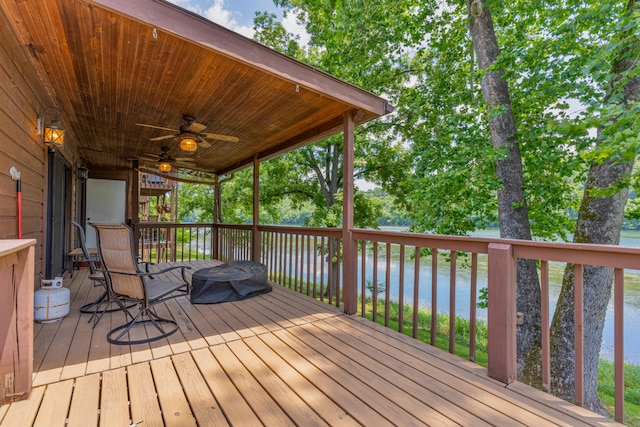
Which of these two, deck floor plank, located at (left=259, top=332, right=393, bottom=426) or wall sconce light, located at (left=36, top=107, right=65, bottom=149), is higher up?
wall sconce light, located at (left=36, top=107, right=65, bottom=149)

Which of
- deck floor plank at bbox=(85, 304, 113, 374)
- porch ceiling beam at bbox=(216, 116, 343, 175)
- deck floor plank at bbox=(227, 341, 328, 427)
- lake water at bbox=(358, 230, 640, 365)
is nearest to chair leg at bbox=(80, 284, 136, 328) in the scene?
deck floor plank at bbox=(85, 304, 113, 374)

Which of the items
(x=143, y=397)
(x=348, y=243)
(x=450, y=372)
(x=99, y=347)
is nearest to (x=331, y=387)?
(x=450, y=372)

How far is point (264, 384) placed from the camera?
6.41 feet

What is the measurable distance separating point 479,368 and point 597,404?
12.4 ft

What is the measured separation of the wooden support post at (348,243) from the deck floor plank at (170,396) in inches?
73.6

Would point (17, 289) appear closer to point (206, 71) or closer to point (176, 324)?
point (176, 324)

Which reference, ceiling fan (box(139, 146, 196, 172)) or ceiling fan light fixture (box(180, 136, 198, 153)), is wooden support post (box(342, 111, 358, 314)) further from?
ceiling fan (box(139, 146, 196, 172))

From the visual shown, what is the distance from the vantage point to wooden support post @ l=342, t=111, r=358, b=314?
345cm

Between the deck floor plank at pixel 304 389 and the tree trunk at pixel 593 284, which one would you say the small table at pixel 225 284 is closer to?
the deck floor plank at pixel 304 389

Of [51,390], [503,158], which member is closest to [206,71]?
[51,390]

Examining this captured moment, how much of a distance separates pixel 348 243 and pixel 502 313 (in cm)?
173

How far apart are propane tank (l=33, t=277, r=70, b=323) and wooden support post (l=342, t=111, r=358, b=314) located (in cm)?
285

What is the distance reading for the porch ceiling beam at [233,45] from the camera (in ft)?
6.89

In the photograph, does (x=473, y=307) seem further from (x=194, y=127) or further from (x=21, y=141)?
(x=21, y=141)
